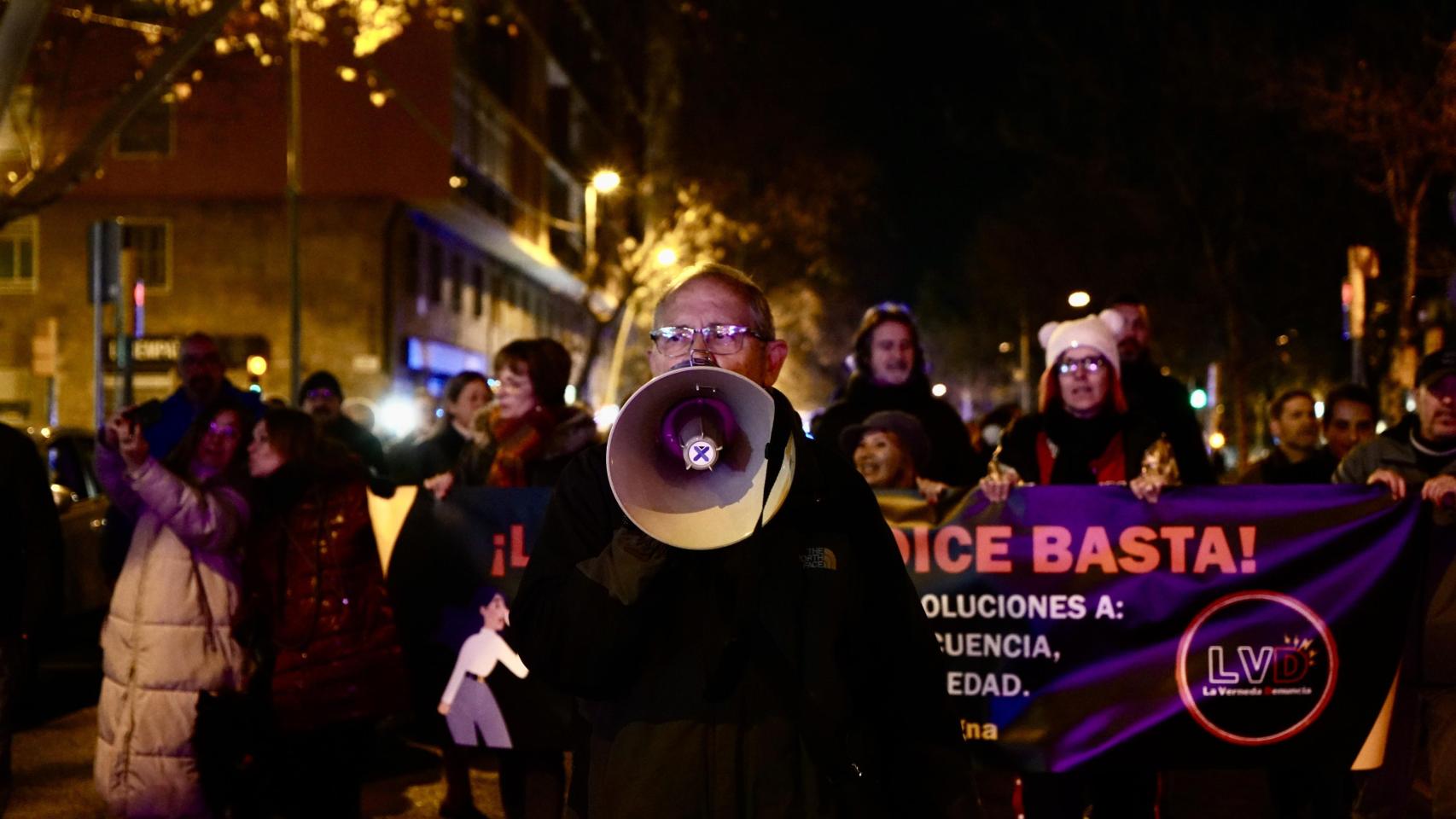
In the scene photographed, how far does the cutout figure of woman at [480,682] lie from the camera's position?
5.52 metres

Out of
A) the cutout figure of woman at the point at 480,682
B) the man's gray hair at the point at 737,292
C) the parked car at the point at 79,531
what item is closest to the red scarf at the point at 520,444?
the cutout figure of woman at the point at 480,682

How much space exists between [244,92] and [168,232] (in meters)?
3.22

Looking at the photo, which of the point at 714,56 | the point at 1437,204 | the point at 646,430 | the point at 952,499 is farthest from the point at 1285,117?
the point at 646,430

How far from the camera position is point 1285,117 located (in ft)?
83.7

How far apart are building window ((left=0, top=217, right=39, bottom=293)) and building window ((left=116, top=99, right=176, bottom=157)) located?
2410mm

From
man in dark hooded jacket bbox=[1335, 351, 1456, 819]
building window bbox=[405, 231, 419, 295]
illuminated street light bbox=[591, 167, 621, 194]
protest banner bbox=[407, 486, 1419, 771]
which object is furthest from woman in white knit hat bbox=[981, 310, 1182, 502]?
building window bbox=[405, 231, 419, 295]

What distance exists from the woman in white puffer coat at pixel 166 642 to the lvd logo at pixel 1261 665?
3.39 meters

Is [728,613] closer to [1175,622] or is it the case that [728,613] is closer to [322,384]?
[1175,622]

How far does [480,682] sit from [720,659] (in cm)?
317

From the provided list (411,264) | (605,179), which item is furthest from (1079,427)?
(411,264)

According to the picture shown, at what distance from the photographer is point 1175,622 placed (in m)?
5.18

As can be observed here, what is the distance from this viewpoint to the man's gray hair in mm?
2785

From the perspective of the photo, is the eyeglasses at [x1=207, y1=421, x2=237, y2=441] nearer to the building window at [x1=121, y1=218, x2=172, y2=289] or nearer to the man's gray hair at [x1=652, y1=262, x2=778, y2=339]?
the man's gray hair at [x1=652, y1=262, x2=778, y2=339]

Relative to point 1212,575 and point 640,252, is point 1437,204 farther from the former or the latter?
point 1212,575
